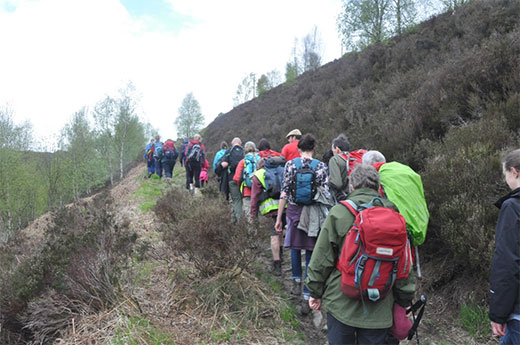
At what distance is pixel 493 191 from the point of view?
3.62m

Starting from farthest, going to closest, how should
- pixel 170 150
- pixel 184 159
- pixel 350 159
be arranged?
pixel 170 150, pixel 184 159, pixel 350 159

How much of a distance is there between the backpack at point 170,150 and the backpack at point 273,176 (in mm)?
8590

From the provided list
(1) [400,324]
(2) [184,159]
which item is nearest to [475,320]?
(1) [400,324]

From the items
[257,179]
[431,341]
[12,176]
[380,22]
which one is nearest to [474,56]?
[257,179]

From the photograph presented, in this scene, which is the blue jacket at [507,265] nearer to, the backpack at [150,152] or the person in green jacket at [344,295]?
the person in green jacket at [344,295]

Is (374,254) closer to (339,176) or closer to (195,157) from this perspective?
(339,176)

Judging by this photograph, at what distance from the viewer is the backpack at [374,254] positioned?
74.0 inches

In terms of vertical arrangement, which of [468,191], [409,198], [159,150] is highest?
[159,150]

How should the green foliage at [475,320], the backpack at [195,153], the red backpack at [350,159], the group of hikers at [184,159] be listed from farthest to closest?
the group of hikers at [184,159] → the backpack at [195,153] → the red backpack at [350,159] → the green foliage at [475,320]

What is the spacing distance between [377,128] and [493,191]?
4.18 meters

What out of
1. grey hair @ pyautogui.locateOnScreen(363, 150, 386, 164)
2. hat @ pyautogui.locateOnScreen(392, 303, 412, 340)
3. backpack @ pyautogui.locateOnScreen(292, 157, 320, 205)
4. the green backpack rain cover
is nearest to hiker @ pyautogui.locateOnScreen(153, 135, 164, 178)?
backpack @ pyautogui.locateOnScreen(292, 157, 320, 205)

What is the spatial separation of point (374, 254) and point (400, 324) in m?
0.65

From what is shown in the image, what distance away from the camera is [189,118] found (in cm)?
4006

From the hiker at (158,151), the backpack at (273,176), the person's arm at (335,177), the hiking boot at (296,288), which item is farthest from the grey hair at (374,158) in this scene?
the hiker at (158,151)
